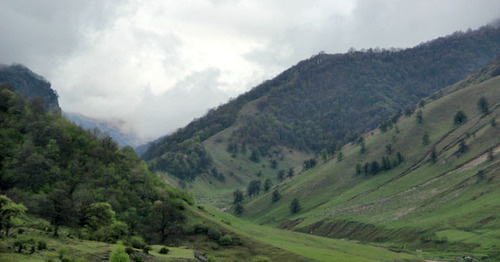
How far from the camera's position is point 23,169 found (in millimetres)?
76438

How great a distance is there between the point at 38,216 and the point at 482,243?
102401 millimetres

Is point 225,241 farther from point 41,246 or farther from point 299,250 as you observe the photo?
point 41,246

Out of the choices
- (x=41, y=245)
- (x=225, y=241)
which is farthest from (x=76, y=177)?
(x=41, y=245)

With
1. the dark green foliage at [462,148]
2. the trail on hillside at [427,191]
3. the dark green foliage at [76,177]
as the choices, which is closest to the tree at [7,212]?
the dark green foliage at [76,177]

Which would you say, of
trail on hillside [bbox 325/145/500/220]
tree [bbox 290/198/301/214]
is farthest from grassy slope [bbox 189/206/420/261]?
tree [bbox 290/198/301/214]

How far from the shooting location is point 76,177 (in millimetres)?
83250

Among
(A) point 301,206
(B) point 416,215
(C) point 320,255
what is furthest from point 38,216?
(A) point 301,206

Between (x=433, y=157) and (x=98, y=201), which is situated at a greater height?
(x=433, y=157)

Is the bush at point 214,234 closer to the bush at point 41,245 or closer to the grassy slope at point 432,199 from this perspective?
the bush at point 41,245

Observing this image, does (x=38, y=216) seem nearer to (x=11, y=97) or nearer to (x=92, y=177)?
(x=92, y=177)

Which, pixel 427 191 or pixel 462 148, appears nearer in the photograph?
pixel 427 191

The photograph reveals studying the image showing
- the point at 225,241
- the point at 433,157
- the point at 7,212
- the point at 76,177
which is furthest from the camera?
the point at 433,157

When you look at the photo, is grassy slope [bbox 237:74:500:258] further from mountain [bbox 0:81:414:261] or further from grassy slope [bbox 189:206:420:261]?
mountain [bbox 0:81:414:261]

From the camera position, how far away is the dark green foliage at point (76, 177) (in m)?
60.9
